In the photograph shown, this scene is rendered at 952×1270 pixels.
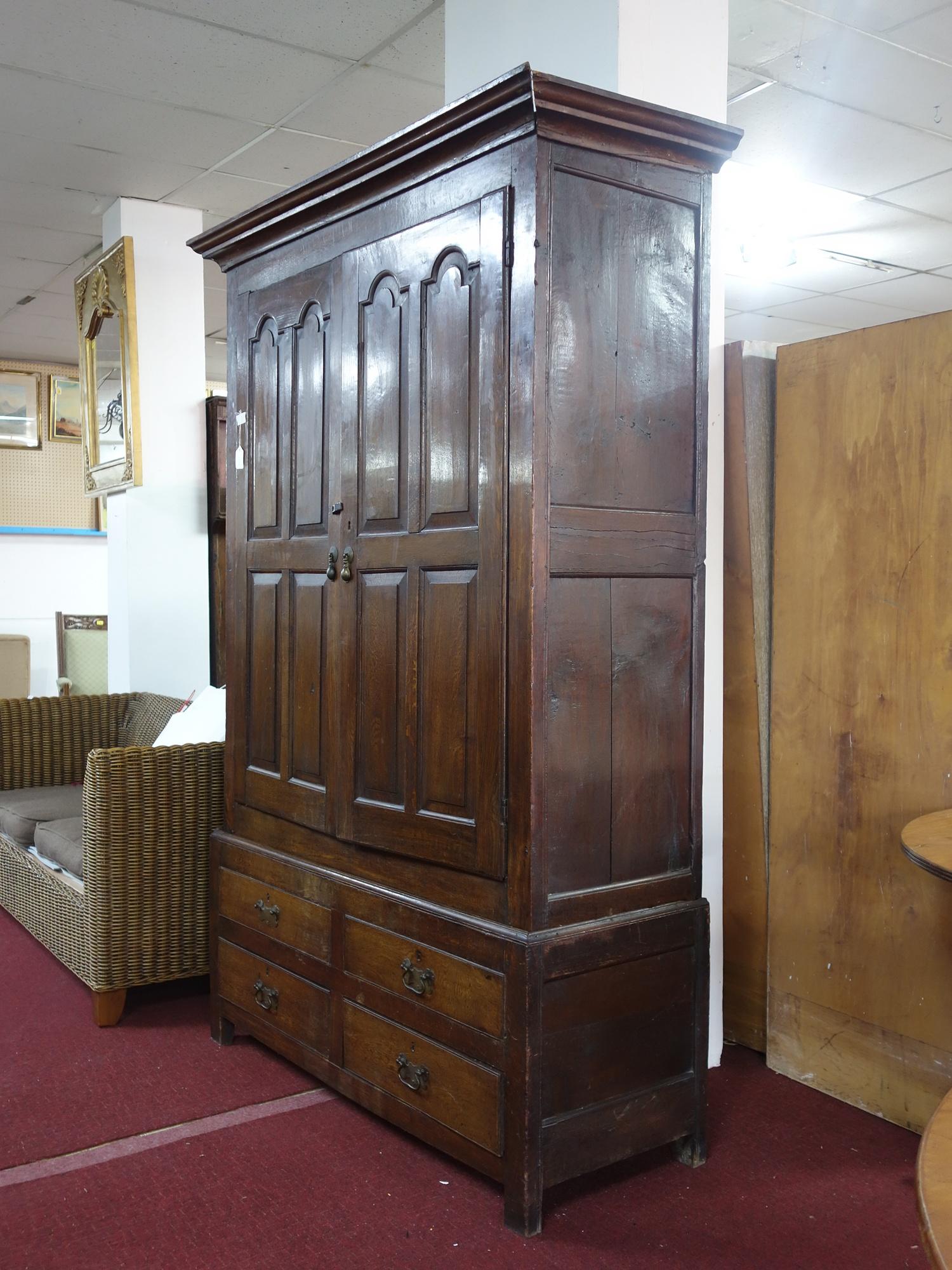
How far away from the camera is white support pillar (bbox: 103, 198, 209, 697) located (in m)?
5.21

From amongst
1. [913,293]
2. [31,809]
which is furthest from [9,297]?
[913,293]

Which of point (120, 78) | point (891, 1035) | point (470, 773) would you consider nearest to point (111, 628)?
point (120, 78)

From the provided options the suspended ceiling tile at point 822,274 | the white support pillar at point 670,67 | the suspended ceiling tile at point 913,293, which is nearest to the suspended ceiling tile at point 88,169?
the white support pillar at point 670,67

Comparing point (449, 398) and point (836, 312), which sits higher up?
point (836, 312)

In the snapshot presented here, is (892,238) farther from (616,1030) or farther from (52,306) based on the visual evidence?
(616,1030)

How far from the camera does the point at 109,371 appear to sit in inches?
213

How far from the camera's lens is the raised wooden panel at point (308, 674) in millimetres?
2816

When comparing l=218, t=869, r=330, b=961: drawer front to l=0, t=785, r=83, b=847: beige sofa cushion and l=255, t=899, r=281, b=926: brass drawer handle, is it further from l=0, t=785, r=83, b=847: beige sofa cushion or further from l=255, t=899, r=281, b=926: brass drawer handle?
l=0, t=785, r=83, b=847: beige sofa cushion

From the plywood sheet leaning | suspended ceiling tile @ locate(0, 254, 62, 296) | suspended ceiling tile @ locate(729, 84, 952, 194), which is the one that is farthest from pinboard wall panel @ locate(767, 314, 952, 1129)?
suspended ceiling tile @ locate(0, 254, 62, 296)

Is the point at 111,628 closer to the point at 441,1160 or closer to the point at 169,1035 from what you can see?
the point at 169,1035

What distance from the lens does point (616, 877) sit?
2.37 m

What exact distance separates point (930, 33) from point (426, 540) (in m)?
2.75

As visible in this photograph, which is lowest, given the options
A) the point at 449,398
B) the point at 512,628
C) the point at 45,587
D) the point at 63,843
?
the point at 63,843

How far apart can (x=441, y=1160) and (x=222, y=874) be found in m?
1.06
